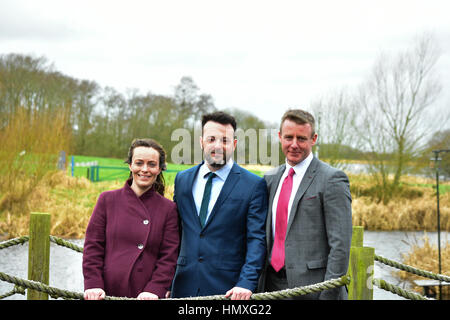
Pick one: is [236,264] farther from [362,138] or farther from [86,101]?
[86,101]

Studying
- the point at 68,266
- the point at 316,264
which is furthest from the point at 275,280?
the point at 68,266

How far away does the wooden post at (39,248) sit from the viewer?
396cm

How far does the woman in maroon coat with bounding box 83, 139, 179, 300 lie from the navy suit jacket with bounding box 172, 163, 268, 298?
11cm

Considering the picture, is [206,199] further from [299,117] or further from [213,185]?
[299,117]

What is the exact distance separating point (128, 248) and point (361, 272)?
144 cm

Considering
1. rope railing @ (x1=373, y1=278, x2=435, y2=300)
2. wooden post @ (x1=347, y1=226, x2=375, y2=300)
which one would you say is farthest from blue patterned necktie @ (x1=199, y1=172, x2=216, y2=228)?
rope railing @ (x1=373, y1=278, x2=435, y2=300)

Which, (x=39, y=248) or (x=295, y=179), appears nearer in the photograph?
(x=295, y=179)

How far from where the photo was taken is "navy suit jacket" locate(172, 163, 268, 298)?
10.2 feet

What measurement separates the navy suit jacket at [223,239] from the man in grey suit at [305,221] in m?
0.14

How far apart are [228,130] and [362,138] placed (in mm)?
19869

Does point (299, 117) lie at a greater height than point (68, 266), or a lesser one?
greater

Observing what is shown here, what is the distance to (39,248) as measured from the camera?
4004mm

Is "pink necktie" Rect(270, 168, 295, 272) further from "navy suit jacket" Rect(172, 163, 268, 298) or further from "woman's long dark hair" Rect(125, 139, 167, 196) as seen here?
"woman's long dark hair" Rect(125, 139, 167, 196)
